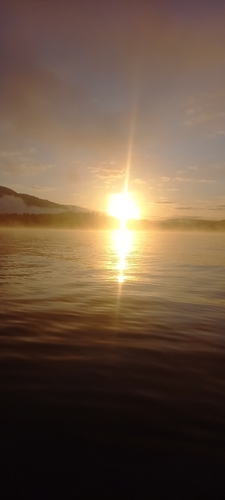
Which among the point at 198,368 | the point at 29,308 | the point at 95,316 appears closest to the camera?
the point at 198,368

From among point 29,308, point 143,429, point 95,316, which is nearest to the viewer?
point 143,429

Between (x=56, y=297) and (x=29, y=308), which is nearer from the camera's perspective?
(x=29, y=308)

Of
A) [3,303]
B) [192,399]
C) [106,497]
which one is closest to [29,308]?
[3,303]

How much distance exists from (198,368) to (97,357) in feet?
7.79

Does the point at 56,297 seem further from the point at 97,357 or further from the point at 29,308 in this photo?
the point at 97,357

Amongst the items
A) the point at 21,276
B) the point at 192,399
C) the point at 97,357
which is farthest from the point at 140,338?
the point at 21,276

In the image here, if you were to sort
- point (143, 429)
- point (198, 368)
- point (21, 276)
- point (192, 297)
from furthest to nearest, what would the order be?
point (21, 276)
point (192, 297)
point (198, 368)
point (143, 429)

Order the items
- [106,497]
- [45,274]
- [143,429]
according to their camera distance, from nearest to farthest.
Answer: [106,497] → [143,429] → [45,274]

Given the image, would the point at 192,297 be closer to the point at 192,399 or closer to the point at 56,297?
the point at 56,297

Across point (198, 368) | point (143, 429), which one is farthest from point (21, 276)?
point (143, 429)

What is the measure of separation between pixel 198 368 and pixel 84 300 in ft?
26.7

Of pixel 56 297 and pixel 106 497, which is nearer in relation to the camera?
pixel 106 497

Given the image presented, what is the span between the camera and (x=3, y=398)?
588 cm

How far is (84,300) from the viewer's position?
14.9 metres
